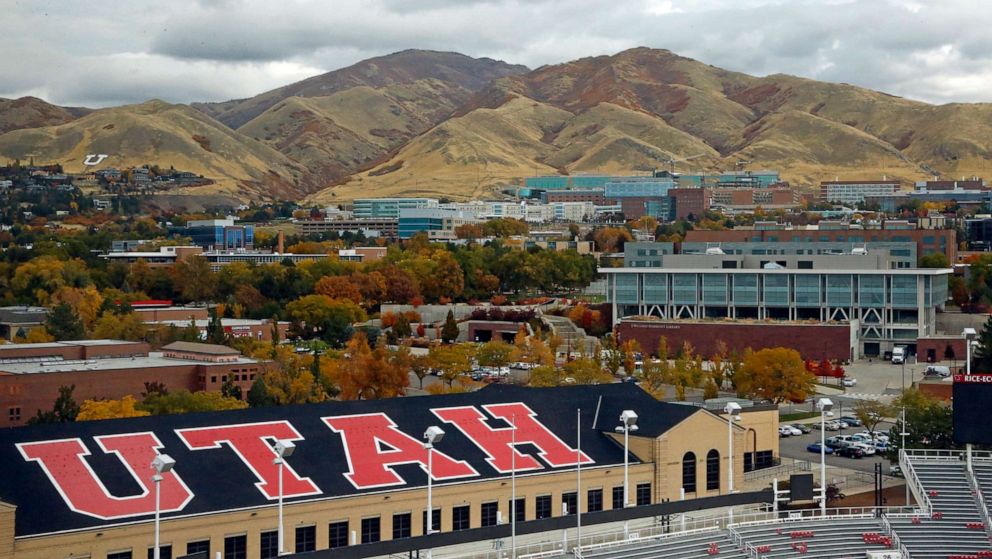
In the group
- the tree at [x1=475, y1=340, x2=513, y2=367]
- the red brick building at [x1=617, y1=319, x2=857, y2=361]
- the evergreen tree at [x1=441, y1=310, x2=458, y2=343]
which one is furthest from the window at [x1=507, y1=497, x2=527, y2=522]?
the evergreen tree at [x1=441, y1=310, x2=458, y2=343]

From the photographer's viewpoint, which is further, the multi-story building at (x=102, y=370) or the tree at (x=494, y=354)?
the tree at (x=494, y=354)

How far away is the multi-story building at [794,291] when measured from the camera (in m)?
133

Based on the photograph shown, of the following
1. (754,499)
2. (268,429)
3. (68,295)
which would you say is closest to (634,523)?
(754,499)

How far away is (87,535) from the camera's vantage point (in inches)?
1766

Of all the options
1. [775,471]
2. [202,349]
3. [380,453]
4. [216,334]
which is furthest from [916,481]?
[216,334]

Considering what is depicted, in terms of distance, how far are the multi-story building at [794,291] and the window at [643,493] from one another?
80.2 m

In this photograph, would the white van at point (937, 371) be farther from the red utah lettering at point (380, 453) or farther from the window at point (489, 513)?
the red utah lettering at point (380, 453)

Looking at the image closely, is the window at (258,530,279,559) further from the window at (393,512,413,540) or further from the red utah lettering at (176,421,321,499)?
the window at (393,512,413,540)

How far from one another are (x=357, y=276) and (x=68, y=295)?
31139mm

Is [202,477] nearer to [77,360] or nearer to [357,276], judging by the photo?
[77,360]

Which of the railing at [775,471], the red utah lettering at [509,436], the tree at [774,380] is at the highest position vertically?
the red utah lettering at [509,436]

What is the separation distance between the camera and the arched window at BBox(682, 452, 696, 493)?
58531 mm

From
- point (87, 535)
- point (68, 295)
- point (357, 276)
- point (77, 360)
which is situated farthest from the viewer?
point (357, 276)

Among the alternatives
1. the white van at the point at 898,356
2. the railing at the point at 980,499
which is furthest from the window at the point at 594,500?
the white van at the point at 898,356
